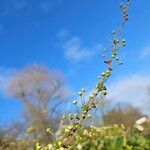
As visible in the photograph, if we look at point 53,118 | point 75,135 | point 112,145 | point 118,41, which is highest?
point 53,118

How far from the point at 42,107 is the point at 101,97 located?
4241 cm

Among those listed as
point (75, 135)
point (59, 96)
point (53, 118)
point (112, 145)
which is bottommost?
point (112, 145)

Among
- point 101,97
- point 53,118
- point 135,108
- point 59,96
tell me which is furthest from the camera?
point 135,108

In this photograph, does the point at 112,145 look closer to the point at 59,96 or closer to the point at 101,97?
the point at 101,97

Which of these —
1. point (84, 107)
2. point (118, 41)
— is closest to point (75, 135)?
point (84, 107)

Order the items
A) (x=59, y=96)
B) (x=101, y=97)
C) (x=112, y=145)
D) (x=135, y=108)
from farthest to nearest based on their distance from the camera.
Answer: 1. (x=135, y=108)
2. (x=59, y=96)
3. (x=101, y=97)
4. (x=112, y=145)

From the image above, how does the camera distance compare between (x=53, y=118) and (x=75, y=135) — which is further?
(x=53, y=118)

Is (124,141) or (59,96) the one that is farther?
(59,96)

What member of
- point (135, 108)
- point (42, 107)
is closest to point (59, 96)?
point (42, 107)

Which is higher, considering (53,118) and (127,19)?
(53,118)

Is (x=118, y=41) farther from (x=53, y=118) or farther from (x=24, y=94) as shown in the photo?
(x=24, y=94)

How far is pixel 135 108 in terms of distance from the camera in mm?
55094

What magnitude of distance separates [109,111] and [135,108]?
5634 mm

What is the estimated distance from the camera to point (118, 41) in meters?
5.06
